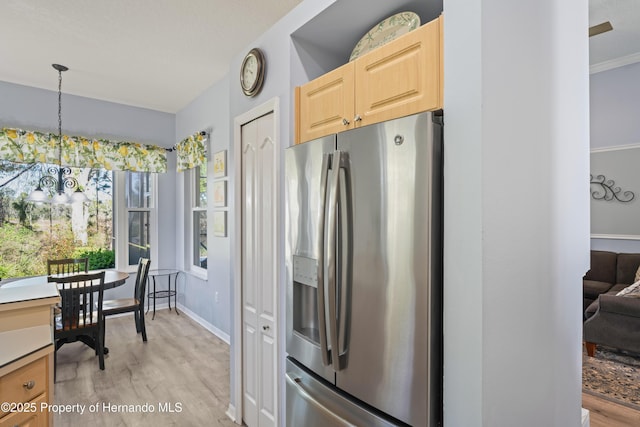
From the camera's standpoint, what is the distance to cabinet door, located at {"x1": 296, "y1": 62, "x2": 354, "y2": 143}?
1539 mm

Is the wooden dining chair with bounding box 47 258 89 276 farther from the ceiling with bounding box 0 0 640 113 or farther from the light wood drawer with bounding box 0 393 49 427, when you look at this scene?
the light wood drawer with bounding box 0 393 49 427

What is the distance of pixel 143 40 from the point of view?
299cm

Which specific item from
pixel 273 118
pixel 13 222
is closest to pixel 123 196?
pixel 13 222

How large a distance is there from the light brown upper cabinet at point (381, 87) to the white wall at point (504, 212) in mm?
85

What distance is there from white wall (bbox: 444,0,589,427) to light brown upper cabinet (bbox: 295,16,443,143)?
0.08 meters

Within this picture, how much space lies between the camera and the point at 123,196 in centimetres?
483

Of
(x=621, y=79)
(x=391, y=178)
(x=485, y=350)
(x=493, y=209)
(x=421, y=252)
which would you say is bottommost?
(x=485, y=350)

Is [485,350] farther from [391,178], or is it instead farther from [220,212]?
[220,212]

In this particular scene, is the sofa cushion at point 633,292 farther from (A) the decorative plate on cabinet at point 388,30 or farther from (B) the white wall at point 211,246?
(B) the white wall at point 211,246

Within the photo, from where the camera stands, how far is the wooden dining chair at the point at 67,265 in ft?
12.5

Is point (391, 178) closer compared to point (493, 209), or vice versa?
point (493, 209)

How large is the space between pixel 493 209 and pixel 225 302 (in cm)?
346

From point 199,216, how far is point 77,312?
1959 mm

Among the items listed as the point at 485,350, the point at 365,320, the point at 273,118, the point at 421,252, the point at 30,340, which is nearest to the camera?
the point at 485,350
